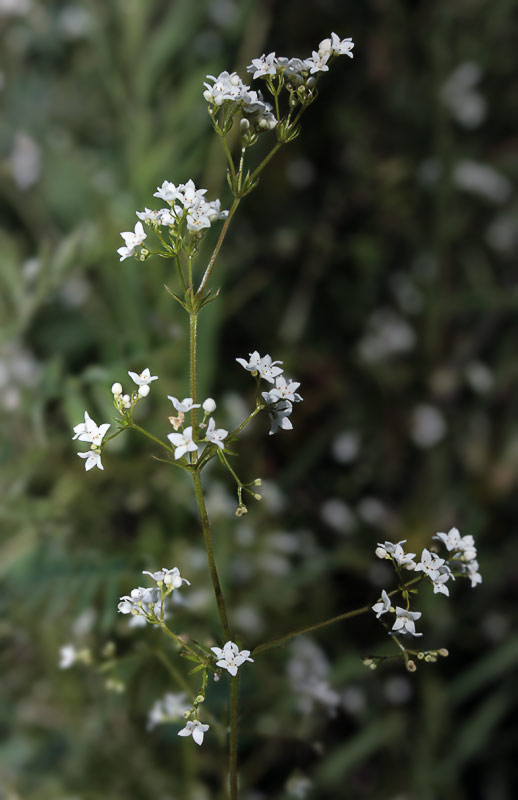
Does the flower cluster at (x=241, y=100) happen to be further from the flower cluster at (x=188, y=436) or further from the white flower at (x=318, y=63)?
the flower cluster at (x=188, y=436)

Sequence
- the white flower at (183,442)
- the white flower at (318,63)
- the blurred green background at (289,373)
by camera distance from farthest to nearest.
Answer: the blurred green background at (289,373) → the white flower at (318,63) → the white flower at (183,442)

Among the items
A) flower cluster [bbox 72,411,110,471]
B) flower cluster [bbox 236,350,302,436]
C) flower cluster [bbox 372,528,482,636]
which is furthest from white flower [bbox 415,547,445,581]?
flower cluster [bbox 72,411,110,471]

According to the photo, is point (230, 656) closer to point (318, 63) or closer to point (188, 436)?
point (188, 436)

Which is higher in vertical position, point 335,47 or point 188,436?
point 335,47

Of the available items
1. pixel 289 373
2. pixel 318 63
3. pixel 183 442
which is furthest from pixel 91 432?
pixel 289 373

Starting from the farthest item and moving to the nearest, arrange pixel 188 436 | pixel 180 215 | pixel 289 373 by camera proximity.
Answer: pixel 289 373
pixel 180 215
pixel 188 436

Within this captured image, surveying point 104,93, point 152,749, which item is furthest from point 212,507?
point 104,93

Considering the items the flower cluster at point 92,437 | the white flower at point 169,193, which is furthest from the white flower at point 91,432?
the white flower at point 169,193

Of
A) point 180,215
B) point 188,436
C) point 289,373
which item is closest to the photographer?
point 188,436
